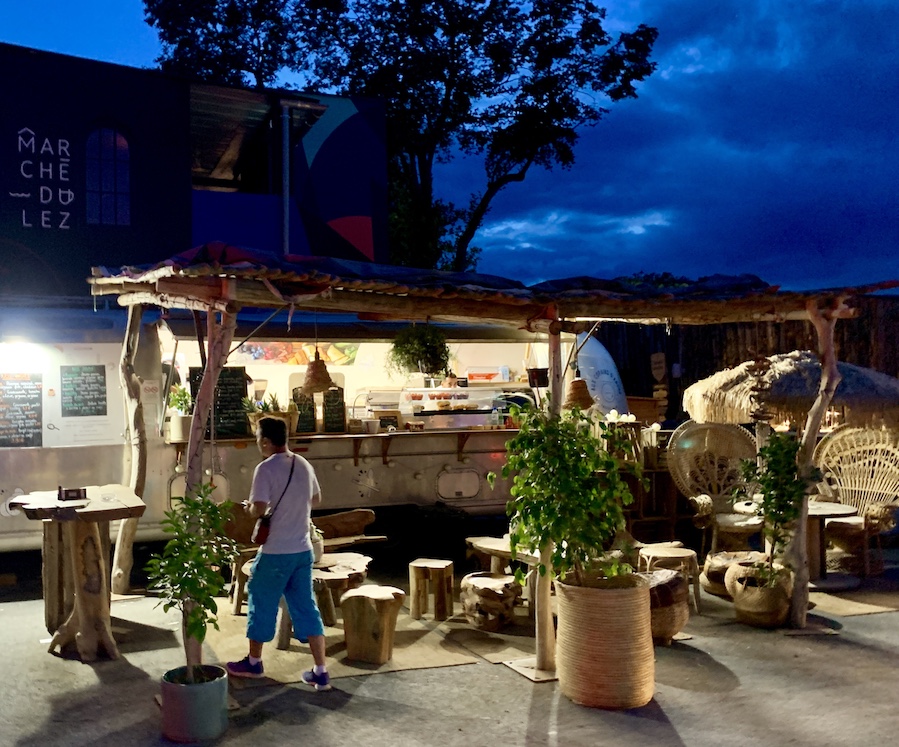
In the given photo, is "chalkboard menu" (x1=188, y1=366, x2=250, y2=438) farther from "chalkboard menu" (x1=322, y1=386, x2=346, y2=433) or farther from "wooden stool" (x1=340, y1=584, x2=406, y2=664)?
"wooden stool" (x1=340, y1=584, x2=406, y2=664)

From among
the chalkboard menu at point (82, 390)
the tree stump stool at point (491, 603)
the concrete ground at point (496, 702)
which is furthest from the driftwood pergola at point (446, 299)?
the tree stump stool at point (491, 603)

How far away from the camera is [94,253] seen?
41.5 ft

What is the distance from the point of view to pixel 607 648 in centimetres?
565

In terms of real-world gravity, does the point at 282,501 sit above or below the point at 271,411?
below

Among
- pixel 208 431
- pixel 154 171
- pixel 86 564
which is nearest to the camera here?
pixel 86 564

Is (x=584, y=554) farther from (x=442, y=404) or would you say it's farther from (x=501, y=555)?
(x=442, y=404)

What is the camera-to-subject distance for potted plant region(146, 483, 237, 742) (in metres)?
5.11

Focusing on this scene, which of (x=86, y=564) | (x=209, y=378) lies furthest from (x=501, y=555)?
(x=86, y=564)

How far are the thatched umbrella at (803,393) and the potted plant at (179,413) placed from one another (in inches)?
237

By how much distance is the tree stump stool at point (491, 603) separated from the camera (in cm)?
750

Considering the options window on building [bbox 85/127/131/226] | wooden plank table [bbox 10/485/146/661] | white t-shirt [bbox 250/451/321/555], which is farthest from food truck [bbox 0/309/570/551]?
window on building [bbox 85/127/131/226]

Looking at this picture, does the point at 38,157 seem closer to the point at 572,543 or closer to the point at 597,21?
the point at 572,543

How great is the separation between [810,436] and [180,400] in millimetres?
5872

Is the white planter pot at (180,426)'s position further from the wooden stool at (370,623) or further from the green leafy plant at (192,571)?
the green leafy plant at (192,571)
